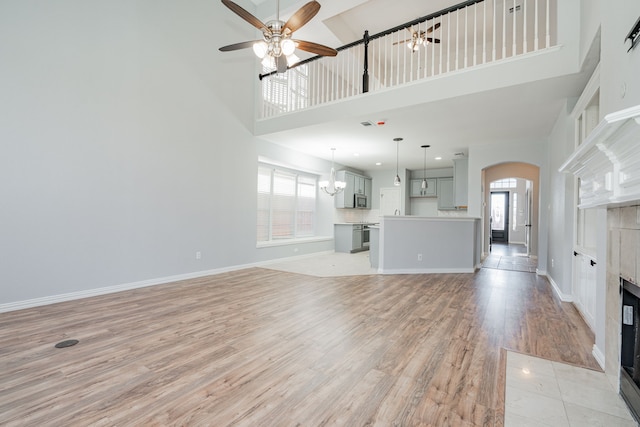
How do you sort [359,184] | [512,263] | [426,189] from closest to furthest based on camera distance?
[512,263]
[426,189]
[359,184]

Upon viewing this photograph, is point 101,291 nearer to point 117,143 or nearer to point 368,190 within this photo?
point 117,143

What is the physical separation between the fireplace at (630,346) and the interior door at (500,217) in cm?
1158

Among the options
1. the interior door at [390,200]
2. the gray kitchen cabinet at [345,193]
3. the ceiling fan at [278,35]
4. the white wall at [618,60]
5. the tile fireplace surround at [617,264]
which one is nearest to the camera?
the white wall at [618,60]

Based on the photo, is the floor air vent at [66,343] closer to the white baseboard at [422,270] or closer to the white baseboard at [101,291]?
the white baseboard at [101,291]

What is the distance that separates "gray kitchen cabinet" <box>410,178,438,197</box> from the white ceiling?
153cm

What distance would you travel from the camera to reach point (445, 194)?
9.06m

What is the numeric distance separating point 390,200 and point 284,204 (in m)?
4.05

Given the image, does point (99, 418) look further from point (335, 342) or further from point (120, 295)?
point (120, 295)

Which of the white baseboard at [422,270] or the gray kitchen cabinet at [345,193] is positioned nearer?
the white baseboard at [422,270]

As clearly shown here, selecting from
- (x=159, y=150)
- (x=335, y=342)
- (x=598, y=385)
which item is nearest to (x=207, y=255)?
(x=159, y=150)

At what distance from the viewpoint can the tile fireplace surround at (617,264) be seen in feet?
5.43

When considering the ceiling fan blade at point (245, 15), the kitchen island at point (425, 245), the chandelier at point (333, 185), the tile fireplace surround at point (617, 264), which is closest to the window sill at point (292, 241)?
the chandelier at point (333, 185)

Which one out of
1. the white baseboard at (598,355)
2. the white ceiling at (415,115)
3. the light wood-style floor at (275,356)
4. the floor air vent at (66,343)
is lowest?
the floor air vent at (66,343)

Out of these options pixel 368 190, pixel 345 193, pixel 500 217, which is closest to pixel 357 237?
pixel 345 193
